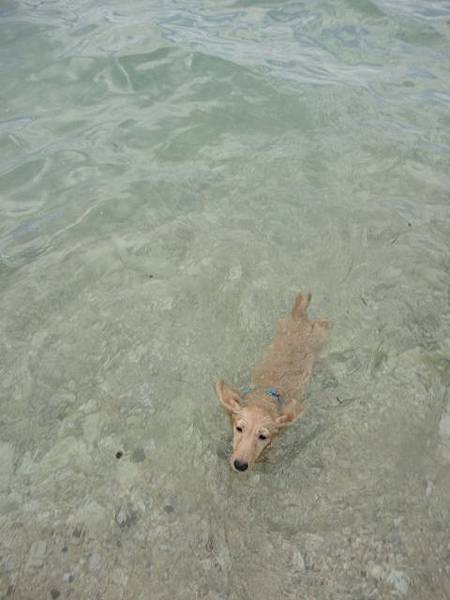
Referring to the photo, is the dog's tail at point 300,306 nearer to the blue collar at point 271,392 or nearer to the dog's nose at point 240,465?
the blue collar at point 271,392

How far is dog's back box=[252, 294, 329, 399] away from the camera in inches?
172

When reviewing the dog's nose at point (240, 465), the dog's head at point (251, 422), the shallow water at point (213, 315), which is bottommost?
the shallow water at point (213, 315)

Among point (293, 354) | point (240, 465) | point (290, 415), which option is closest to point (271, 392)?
point (290, 415)

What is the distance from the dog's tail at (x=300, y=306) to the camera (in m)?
4.95

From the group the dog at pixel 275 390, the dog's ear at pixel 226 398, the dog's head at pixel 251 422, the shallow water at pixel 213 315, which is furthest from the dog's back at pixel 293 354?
the dog's ear at pixel 226 398

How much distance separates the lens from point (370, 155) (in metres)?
8.27

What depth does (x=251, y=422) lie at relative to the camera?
3754 mm

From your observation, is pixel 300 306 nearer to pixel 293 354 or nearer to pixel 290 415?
pixel 293 354

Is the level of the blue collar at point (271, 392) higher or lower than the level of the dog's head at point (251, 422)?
lower

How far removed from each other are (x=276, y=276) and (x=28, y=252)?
3.40 metres

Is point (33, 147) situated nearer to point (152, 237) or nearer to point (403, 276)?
point (152, 237)

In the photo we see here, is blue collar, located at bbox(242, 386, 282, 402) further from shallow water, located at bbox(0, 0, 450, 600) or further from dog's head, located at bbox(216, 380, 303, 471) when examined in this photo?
shallow water, located at bbox(0, 0, 450, 600)

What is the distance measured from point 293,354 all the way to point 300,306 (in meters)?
Answer: 0.60

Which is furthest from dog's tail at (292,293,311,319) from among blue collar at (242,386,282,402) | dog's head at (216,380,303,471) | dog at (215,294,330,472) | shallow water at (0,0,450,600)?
dog's head at (216,380,303,471)
